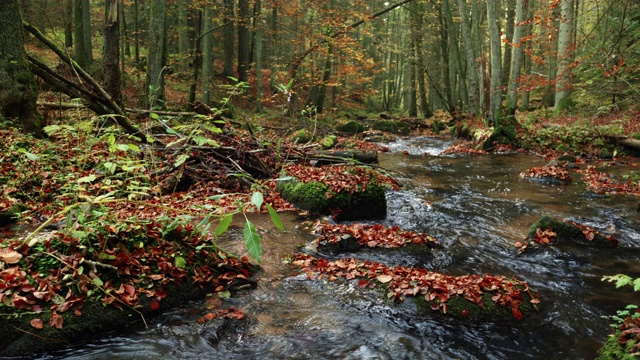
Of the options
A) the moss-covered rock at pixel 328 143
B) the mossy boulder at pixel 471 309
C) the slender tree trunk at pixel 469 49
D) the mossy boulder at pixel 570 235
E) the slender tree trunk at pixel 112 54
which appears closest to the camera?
the mossy boulder at pixel 471 309

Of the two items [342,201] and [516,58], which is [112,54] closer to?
[342,201]

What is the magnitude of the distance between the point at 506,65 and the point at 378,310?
3250cm

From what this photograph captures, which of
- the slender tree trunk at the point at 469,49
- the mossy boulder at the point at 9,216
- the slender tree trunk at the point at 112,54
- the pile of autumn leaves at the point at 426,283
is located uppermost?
the slender tree trunk at the point at 469,49

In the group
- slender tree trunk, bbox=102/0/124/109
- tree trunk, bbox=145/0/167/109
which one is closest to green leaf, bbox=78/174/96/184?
slender tree trunk, bbox=102/0/124/109

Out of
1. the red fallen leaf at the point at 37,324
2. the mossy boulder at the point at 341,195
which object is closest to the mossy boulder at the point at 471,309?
the red fallen leaf at the point at 37,324

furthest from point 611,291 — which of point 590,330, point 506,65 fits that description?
point 506,65

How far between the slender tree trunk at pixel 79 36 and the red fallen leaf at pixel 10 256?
1850cm

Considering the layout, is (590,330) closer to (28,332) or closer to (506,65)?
(28,332)

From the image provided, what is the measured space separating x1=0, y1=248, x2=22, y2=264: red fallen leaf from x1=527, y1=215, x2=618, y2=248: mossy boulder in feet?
19.6

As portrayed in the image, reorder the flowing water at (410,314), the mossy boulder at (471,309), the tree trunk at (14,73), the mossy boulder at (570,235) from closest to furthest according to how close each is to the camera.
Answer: the flowing water at (410,314) < the mossy boulder at (471,309) < the mossy boulder at (570,235) < the tree trunk at (14,73)

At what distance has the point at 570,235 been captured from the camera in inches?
225

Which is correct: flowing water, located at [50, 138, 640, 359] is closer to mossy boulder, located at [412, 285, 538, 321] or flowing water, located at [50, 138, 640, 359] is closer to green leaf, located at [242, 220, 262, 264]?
mossy boulder, located at [412, 285, 538, 321]

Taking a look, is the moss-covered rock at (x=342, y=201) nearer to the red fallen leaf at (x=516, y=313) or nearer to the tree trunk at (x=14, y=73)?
the red fallen leaf at (x=516, y=313)

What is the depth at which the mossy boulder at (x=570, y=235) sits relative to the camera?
563cm
